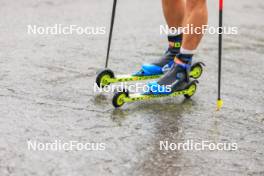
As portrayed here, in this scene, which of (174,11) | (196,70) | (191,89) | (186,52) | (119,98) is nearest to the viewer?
(119,98)

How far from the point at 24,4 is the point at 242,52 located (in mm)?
3628

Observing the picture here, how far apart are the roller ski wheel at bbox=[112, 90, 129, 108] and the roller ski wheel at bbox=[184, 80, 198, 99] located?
0.67 m

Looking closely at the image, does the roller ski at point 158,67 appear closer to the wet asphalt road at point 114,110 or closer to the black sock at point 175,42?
the black sock at point 175,42

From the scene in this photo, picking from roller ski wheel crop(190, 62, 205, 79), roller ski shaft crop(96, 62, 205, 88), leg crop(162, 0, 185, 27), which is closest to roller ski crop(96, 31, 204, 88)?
roller ski shaft crop(96, 62, 205, 88)

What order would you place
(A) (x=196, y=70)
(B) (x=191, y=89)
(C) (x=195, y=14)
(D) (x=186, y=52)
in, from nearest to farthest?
(C) (x=195, y=14)
(D) (x=186, y=52)
(B) (x=191, y=89)
(A) (x=196, y=70)

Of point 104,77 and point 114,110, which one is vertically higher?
point 104,77

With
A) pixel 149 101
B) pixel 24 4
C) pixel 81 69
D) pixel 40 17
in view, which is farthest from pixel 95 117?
pixel 24 4

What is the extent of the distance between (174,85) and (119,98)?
580 millimetres

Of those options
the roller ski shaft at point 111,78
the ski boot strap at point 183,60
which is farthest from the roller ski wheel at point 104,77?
the ski boot strap at point 183,60

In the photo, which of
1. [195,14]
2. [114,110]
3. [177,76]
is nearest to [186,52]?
[177,76]

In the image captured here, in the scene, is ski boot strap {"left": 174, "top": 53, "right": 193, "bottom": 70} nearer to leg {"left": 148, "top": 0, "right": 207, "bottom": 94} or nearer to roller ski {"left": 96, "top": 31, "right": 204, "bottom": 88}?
leg {"left": 148, "top": 0, "right": 207, "bottom": 94}

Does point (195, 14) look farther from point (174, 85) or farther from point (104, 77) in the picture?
point (104, 77)

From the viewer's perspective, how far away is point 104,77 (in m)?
5.29

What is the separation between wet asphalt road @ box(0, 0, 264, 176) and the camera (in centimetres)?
379
